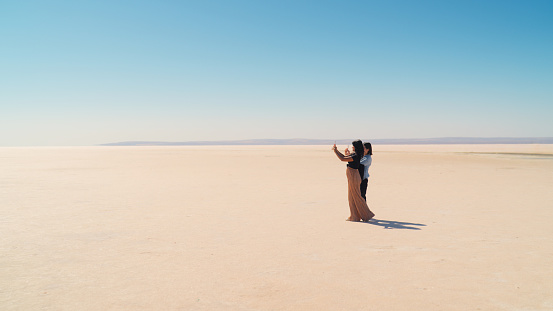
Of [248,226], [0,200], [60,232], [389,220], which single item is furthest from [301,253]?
[0,200]

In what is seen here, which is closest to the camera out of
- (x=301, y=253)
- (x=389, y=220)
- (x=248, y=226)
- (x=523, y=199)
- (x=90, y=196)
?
(x=301, y=253)

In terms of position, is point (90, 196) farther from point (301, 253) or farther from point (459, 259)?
→ point (459, 259)

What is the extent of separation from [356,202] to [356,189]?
0.97 ft

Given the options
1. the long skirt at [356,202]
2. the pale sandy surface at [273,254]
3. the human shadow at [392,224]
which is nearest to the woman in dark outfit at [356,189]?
the long skirt at [356,202]

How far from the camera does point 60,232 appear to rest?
708cm

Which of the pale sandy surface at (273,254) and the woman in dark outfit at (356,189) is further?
the woman in dark outfit at (356,189)

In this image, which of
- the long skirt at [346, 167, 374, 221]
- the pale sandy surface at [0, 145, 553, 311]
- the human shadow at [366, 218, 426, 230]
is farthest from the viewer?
the long skirt at [346, 167, 374, 221]

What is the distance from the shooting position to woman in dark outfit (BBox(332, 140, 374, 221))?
26.9 ft

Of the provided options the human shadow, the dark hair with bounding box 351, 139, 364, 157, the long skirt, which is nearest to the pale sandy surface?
the human shadow

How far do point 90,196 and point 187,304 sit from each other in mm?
9389

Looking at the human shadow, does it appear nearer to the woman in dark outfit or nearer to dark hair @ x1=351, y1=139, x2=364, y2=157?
the woman in dark outfit

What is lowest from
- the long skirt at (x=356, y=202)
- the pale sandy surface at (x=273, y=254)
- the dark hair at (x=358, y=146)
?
the pale sandy surface at (x=273, y=254)

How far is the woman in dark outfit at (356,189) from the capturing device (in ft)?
26.9

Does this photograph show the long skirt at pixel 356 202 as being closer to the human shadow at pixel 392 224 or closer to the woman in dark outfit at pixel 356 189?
the woman in dark outfit at pixel 356 189
